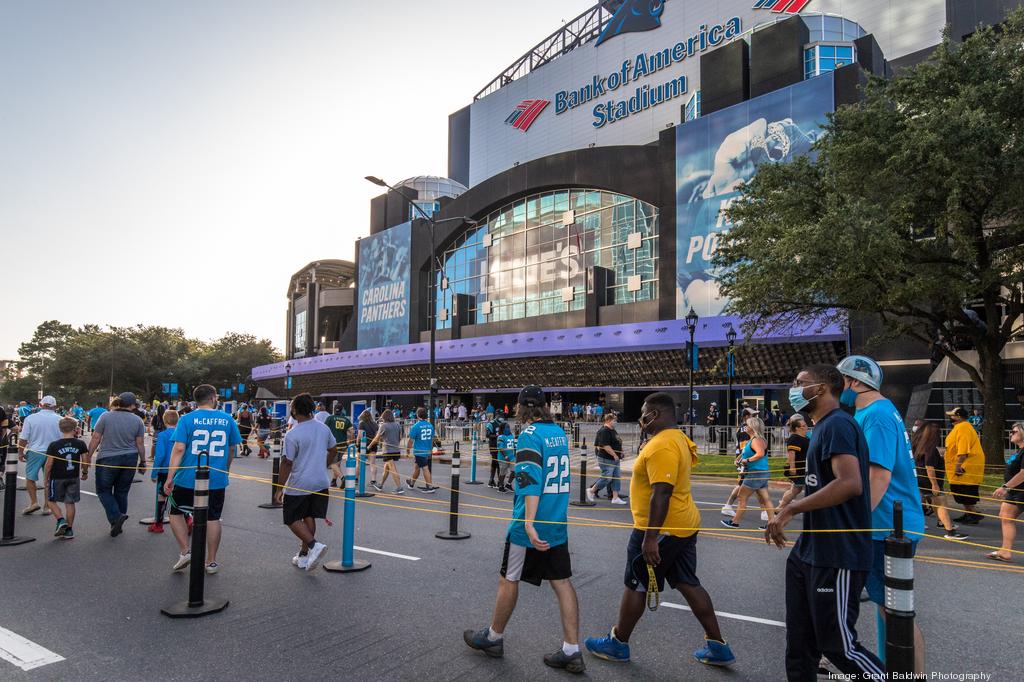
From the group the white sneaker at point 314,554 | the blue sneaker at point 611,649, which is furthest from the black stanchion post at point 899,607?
the white sneaker at point 314,554

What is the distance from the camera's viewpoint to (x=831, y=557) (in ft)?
11.3

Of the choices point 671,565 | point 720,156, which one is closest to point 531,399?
point 671,565

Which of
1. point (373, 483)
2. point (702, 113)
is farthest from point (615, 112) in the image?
point (373, 483)

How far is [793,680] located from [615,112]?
54769 millimetres

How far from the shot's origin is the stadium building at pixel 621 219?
111 feet

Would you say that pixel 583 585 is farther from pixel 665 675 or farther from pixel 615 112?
pixel 615 112

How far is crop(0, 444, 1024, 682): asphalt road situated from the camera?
14.4 feet

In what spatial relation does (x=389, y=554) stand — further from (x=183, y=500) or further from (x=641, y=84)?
(x=641, y=84)

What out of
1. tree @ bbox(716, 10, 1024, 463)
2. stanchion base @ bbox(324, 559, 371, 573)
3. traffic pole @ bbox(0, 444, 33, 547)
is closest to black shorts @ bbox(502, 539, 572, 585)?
stanchion base @ bbox(324, 559, 371, 573)

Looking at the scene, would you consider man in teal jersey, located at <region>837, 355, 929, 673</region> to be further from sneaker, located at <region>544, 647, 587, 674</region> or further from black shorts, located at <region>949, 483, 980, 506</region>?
black shorts, located at <region>949, 483, 980, 506</region>

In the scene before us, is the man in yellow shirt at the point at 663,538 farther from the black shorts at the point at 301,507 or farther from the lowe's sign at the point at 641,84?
the lowe's sign at the point at 641,84

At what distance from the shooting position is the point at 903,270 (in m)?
16.4

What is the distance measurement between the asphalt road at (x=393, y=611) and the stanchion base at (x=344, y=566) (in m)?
0.12

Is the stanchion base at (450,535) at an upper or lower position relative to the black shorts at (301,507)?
lower
